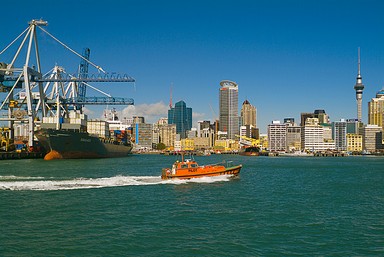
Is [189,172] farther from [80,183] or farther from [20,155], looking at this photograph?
[20,155]

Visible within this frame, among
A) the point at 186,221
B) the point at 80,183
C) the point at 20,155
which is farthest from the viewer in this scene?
the point at 20,155

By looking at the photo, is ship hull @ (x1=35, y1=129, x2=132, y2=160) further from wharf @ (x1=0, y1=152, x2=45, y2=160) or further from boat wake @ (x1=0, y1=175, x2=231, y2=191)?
boat wake @ (x1=0, y1=175, x2=231, y2=191)

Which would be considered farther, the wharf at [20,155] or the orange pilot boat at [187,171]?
the wharf at [20,155]

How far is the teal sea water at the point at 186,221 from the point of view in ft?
67.2

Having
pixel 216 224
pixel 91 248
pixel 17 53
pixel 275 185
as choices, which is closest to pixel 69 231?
pixel 91 248

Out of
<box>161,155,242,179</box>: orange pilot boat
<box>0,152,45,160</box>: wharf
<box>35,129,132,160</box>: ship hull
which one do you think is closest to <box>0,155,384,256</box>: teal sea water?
<box>161,155,242,179</box>: orange pilot boat

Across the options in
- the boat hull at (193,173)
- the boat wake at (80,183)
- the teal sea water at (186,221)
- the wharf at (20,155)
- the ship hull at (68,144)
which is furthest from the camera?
the wharf at (20,155)

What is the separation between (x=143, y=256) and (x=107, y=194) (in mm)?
18699

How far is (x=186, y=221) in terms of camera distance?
26172mm

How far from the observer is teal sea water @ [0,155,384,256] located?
20469 mm

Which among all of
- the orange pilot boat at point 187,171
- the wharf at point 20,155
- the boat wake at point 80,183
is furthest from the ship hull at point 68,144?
the orange pilot boat at point 187,171

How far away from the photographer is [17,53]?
98.8m

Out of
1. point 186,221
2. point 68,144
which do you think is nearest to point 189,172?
point 186,221

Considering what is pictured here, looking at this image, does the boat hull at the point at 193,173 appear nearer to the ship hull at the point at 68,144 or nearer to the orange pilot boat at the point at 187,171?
the orange pilot boat at the point at 187,171
